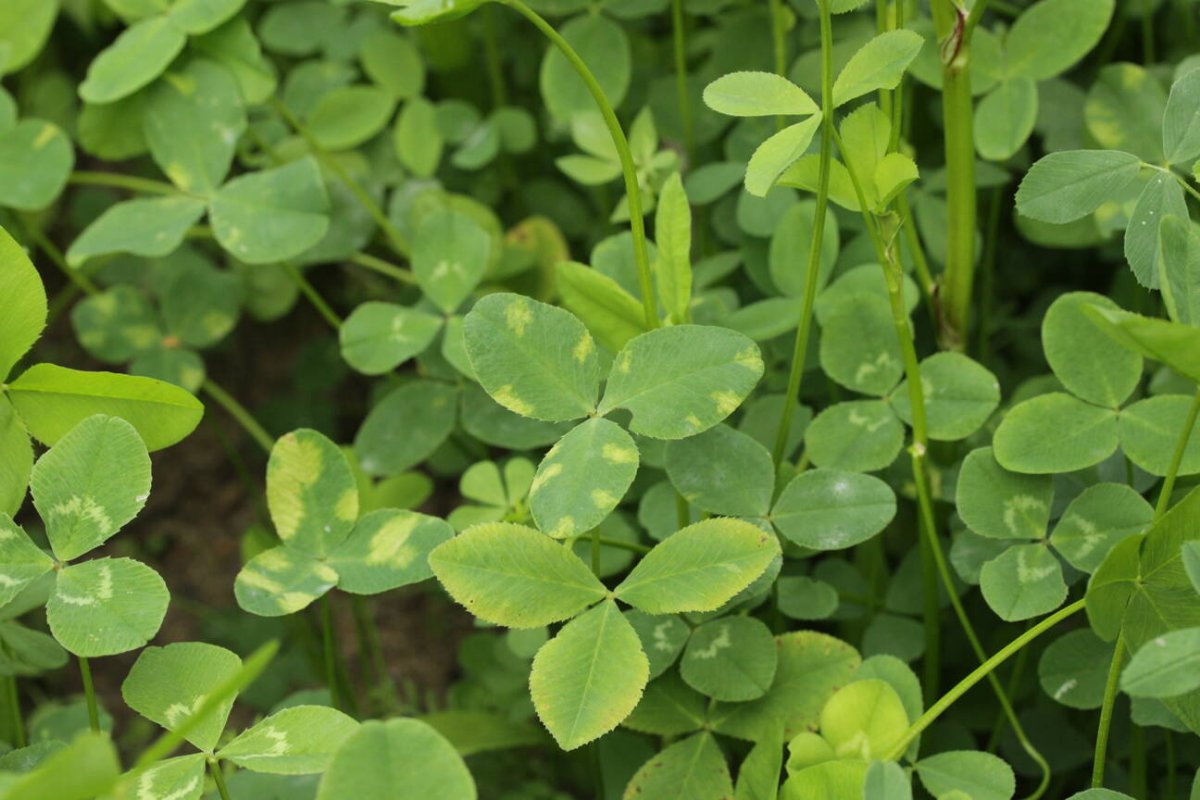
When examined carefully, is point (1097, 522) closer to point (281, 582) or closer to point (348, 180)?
point (281, 582)

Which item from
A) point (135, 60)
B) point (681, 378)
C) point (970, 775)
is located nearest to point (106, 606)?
point (681, 378)

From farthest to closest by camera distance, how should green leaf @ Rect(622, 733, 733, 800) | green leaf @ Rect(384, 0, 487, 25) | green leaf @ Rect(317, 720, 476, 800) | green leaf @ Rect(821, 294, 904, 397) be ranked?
1. green leaf @ Rect(821, 294, 904, 397)
2. green leaf @ Rect(622, 733, 733, 800)
3. green leaf @ Rect(384, 0, 487, 25)
4. green leaf @ Rect(317, 720, 476, 800)

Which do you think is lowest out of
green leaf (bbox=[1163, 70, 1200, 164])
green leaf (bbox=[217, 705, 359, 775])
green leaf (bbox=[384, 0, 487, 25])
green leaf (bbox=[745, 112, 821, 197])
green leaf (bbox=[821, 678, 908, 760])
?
green leaf (bbox=[821, 678, 908, 760])

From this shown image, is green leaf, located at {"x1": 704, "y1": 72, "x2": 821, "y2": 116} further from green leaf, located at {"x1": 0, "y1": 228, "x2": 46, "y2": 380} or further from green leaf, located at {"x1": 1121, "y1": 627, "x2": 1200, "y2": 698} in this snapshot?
green leaf, located at {"x1": 0, "y1": 228, "x2": 46, "y2": 380}

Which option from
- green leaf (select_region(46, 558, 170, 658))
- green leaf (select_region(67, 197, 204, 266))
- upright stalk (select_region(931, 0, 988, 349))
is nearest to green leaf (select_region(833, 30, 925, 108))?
upright stalk (select_region(931, 0, 988, 349))

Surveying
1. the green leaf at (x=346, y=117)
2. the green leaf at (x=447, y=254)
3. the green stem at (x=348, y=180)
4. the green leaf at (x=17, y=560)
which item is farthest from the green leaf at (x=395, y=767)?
→ the green leaf at (x=346, y=117)

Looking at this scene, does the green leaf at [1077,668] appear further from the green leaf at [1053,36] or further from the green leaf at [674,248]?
the green leaf at [1053,36]
